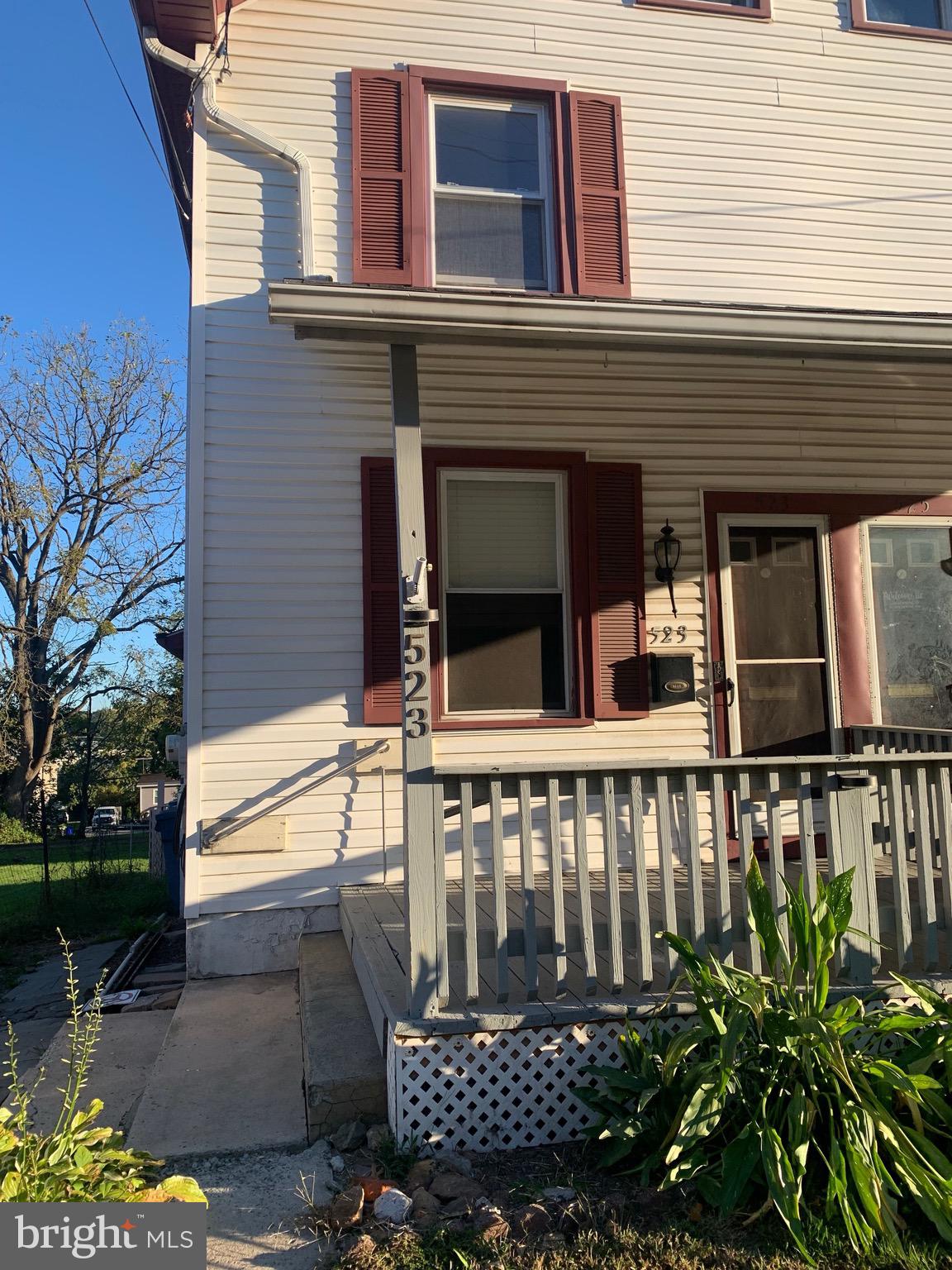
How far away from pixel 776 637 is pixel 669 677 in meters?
0.83

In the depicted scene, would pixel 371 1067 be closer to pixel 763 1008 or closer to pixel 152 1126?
pixel 152 1126

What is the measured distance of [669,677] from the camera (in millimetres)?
5254

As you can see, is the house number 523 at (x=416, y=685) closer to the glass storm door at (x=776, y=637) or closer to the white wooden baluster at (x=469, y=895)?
the white wooden baluster at (x=469, y=895)

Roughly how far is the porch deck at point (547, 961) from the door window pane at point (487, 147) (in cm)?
423

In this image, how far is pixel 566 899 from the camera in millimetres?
4375

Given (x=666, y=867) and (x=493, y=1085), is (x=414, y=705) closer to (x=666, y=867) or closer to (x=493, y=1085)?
(x=666, y=867)

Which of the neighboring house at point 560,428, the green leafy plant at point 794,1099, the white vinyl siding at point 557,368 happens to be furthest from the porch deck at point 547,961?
the white vinyl siding at point 557,368

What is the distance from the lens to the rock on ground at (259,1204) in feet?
8.04

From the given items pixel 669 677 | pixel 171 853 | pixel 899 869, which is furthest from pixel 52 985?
pixel 899 869

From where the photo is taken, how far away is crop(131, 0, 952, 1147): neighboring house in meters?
4.71

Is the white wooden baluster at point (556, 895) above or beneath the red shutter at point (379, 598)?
beneath

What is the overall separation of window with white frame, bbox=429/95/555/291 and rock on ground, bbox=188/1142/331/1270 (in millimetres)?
4563

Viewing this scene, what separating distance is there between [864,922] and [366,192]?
4.56m

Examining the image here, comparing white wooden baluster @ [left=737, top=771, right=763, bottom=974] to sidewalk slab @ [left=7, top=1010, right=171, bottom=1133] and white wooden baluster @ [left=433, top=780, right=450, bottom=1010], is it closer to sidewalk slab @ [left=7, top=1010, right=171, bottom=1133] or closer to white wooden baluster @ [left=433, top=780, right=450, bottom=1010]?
white wooden baluster @ [left=433, top=780, right=450, bottom=1010]
